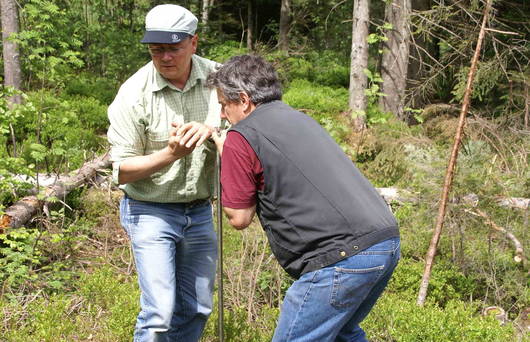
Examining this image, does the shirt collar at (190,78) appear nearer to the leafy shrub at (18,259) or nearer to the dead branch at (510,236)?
the leafy shrub at (18,259)

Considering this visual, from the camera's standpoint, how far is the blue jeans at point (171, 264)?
3400 mm

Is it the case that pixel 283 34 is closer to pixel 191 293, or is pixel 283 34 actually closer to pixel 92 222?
pixel 92 222

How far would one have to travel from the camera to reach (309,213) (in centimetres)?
266

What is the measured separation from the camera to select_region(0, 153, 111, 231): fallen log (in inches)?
243

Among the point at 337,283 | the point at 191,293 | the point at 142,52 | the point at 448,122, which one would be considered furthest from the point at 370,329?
the point at 142,52

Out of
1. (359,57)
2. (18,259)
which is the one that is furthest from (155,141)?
(359,57)

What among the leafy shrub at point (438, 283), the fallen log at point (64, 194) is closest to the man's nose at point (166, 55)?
the fallen log at point (64, 194)

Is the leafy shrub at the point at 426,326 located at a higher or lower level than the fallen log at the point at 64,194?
higher

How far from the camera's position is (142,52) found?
13.5m

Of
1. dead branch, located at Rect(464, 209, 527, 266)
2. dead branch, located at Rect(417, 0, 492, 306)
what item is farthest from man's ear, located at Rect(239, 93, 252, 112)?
dead branch, located at Rect(464, 209, 527, 266)

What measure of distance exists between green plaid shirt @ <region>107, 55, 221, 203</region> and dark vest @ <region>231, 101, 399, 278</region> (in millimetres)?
902

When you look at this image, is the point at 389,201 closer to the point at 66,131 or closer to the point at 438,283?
the point at 438,283

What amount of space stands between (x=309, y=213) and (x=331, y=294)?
14.4 inches

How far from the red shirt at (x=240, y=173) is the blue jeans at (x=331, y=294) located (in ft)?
1.44
